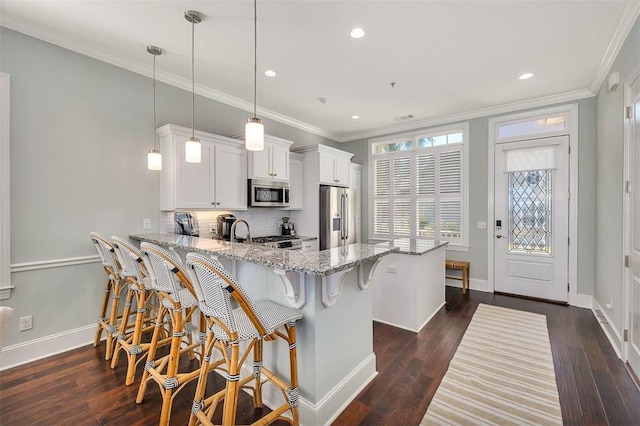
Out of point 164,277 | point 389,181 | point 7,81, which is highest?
point 7,81

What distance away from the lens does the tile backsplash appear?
3465mm

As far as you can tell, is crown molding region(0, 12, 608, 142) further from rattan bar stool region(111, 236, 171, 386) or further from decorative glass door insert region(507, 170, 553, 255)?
rattan bar stool region(111, 236, 171, 386)

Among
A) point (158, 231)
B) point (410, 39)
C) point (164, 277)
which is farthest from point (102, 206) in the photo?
point (410, 39)

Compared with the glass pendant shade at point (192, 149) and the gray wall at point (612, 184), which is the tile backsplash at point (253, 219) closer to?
the glass pendant shade at point (192, 149)

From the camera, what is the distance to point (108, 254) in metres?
2.55

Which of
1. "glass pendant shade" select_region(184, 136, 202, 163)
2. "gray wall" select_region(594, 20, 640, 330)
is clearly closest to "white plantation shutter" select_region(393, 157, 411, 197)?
"gray wall" select_region(594, 20, 640, 330)

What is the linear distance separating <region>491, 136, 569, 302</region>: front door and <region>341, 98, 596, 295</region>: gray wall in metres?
0.15

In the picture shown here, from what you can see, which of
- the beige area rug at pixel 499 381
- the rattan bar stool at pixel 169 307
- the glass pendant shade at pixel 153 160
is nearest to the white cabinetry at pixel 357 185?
the beige area rug at pixel 499 381

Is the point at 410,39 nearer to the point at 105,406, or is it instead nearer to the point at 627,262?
the point at 627,262

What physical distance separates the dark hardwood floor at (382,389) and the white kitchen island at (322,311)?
18 centimetres

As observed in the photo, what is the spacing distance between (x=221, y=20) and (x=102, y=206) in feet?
6.94

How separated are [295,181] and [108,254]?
284 centimetres

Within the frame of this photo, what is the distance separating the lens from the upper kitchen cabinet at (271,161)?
3971 millimetres

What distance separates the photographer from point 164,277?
1.90 meters
